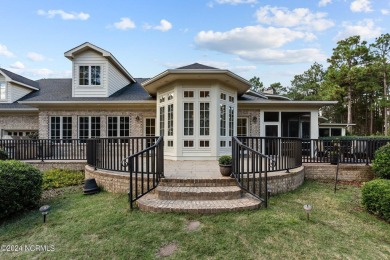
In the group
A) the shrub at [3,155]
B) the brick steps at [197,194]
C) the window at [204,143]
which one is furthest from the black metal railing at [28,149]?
the brick steps at [197,194]

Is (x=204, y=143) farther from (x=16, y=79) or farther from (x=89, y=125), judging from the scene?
(x=16, y=79)

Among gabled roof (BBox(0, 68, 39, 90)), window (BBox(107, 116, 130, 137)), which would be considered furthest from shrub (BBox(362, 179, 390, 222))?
gabled roof (BBox(0, 68, 39, 90))

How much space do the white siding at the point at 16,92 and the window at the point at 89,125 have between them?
5.58m

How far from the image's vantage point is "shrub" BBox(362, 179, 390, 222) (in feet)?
14.8

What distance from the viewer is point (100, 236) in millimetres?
3678

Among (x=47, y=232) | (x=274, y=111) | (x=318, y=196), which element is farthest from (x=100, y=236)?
(x=274, y=111)

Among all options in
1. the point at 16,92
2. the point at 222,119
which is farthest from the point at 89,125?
the point at 222,119

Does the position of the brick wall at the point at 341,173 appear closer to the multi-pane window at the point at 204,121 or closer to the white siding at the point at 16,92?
the multi-pane window at the point at 204,121

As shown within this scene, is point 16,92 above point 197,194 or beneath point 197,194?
above

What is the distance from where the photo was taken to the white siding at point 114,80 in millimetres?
12578

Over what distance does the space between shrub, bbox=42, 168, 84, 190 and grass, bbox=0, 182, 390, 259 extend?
7.22 feet

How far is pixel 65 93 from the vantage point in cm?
1317

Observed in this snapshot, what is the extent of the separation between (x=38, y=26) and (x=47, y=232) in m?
12.5

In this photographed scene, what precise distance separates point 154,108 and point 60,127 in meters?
4.92
